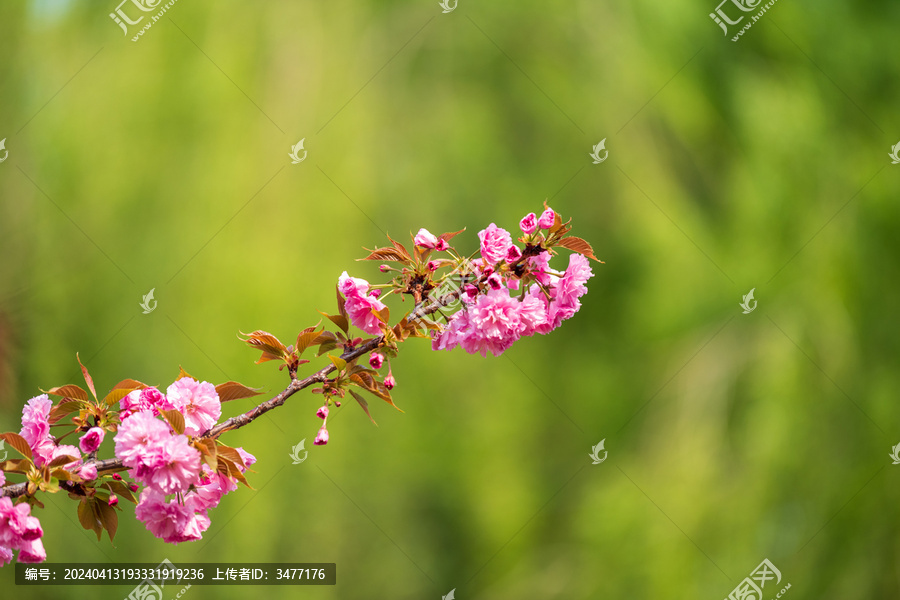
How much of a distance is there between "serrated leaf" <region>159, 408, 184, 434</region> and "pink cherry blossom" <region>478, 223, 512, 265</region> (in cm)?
32

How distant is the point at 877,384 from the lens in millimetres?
2670

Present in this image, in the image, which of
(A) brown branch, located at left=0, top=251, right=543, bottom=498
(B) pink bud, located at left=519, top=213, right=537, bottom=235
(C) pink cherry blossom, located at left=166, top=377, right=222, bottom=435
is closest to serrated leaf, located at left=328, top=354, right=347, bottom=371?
(A) brown branch, located at left=0, top=251, right=543, bottom=498

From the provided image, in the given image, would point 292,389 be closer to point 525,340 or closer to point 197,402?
point 197,402

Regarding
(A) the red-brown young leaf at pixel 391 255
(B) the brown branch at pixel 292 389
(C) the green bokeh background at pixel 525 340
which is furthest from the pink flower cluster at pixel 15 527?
(C) the green bokeh background at pixel 525 340

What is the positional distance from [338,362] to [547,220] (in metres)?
0.24

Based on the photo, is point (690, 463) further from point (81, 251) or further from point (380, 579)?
point (81, 251)

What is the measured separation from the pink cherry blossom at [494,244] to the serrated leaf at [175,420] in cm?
32

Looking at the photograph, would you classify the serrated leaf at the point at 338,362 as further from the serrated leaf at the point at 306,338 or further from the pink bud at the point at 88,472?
the pink bud at the point at 88,472

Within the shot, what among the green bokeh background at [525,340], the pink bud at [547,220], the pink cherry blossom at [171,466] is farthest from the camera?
the green bokeh background at [525,340]

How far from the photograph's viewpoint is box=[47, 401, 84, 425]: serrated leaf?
0.76 meters

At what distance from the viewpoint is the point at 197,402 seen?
0.75 m

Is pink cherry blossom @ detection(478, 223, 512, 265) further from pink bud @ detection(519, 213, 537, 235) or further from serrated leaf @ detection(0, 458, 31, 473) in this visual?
serrated leaf @ detection(0, 458, 31, 473)

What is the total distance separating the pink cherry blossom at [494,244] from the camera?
78 centimetres

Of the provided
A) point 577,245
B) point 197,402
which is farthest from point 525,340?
point 197,402
